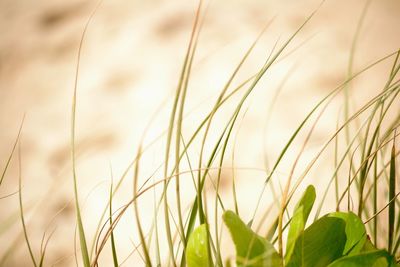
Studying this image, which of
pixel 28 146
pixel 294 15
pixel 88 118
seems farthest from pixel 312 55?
pixel 28 146

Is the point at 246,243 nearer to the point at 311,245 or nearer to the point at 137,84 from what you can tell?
the point at 311,245

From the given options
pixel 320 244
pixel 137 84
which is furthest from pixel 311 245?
pixel 137 84

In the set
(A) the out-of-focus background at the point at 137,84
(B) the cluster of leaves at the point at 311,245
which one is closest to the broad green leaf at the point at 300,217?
(B) the cluster of leaves at the point at 311,245

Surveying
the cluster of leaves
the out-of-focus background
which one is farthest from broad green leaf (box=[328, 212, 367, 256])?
the out-of-focus background

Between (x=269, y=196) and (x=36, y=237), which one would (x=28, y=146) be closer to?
(x=36, y=237)

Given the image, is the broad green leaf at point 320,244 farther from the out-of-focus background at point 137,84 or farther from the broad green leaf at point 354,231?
the out-of-focus background at point 137,84
